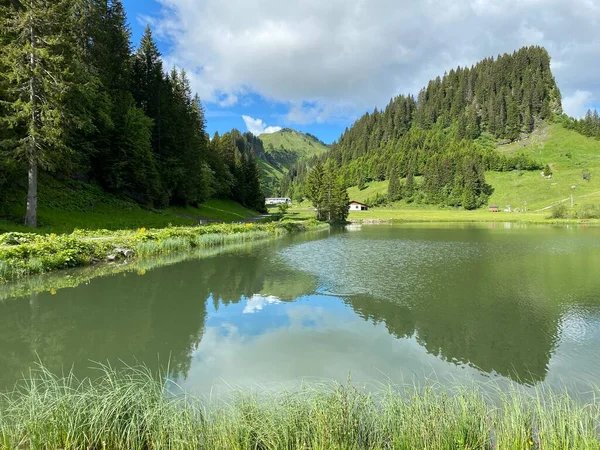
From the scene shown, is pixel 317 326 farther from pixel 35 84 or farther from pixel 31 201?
pixel 35 84

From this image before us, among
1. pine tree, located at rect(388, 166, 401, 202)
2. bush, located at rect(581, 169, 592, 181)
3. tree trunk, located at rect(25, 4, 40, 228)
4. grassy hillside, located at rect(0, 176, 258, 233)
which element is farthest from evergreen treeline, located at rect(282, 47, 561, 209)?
tree trunk, located at rect(25, 4, 40, 228)

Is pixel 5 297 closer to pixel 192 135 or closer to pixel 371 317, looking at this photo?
pixel 371 317

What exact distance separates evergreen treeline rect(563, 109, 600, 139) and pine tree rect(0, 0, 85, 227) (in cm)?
19088

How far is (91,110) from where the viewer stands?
3700 cm

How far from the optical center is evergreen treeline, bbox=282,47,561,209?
130375 mm

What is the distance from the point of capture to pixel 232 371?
8141mm

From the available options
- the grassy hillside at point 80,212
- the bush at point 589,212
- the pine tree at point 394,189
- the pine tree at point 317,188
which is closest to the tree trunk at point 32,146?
the grassy hillside at point 80,212

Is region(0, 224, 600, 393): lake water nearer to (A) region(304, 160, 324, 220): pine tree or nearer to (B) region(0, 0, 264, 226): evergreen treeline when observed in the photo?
(B) region(0, 0, 264, 226): evergreen treeline

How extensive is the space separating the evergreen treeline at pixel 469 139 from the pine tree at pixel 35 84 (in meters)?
118

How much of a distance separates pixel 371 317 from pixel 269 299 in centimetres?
471

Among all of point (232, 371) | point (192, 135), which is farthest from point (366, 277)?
point (192, 135)

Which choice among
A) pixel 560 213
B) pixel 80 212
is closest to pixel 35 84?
pixel 80 212

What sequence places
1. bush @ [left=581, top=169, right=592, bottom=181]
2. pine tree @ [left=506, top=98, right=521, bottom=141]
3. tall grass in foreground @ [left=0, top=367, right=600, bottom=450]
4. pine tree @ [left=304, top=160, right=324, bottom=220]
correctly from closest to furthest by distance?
1. tall grass in foreground @ [left=0, top=367, right=600, bottom=450]
2. pine tree @ [left=304, top=160, right=324, bottom=220]
3. bush @ [left=581, top=169, right=592, bottom=181]
4. pine tree @ [left=506, top=98, right=521, bottom=141]

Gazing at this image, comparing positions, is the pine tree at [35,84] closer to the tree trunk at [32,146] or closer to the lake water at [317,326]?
the tree trunk at [32,146]
